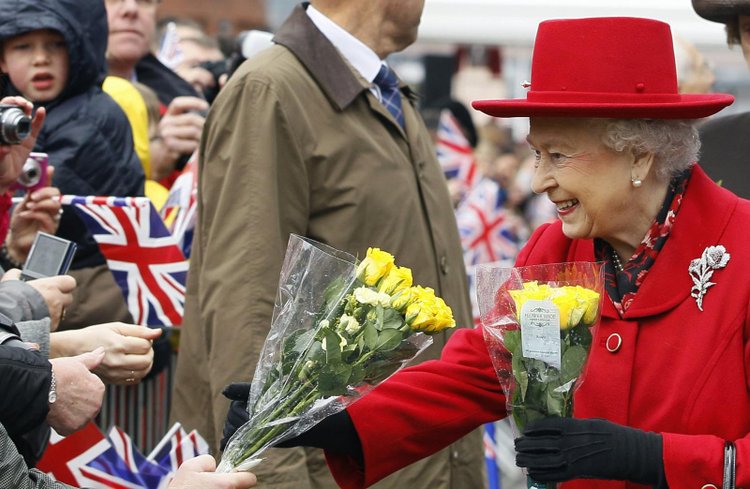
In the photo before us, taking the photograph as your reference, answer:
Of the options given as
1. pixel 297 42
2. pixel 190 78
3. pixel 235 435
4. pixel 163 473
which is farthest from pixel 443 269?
pixel 190 78

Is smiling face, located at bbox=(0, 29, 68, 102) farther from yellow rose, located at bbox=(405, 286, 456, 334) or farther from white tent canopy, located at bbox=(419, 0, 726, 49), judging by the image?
white tent canopy, located at bbox=(419, 0, 726, 49)

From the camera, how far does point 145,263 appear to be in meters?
4.49

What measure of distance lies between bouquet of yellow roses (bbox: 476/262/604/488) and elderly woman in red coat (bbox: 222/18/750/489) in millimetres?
197

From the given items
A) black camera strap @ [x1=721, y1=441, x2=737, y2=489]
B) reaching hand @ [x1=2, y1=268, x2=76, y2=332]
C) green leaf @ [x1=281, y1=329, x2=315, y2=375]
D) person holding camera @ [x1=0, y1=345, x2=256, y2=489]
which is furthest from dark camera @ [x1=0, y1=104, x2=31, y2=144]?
black camera strap @ [x1=721, y1=441, x2=737, y2=489]

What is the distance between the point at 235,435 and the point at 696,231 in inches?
46.7

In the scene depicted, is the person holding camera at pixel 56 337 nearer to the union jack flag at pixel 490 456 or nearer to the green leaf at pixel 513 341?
the green leaf at pixel 513 341

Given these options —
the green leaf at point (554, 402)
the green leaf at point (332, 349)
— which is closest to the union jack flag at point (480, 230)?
the green leaf at point (554, 402)

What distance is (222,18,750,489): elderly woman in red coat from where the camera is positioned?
3027mm

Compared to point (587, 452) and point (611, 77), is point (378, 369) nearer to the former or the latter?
point (587, 452)

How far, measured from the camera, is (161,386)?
5059mm

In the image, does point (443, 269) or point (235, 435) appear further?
point (443, 269)

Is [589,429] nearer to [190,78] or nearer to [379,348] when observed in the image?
[379,348]

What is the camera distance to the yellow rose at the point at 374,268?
2848mm

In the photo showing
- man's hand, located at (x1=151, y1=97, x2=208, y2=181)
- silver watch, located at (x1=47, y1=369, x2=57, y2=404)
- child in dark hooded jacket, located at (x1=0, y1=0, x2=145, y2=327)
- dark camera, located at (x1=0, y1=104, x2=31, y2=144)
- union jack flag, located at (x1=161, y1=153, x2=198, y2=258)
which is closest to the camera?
silver watch, located at (x1=47, y1=369, x2=57, y2=404)
